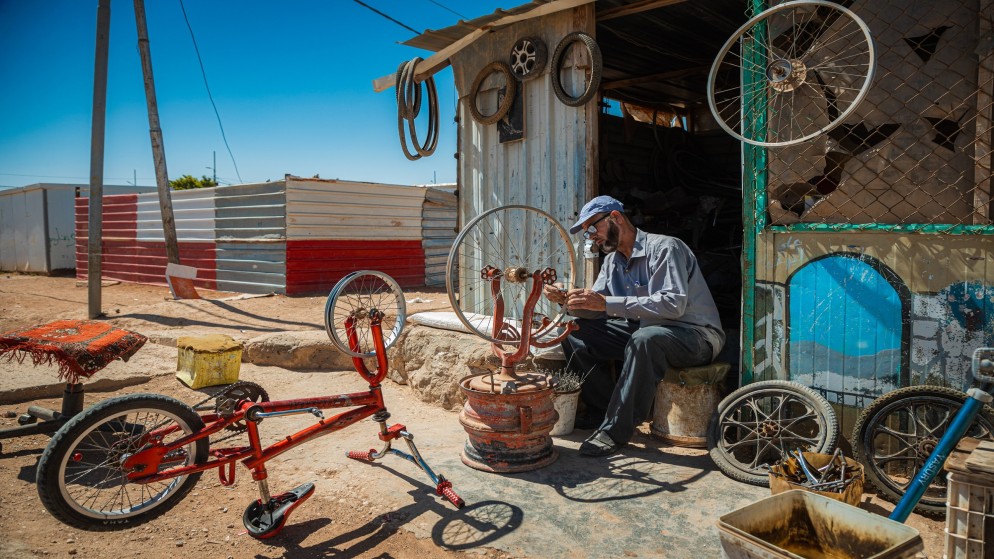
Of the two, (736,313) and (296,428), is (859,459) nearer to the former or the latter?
(736,313)

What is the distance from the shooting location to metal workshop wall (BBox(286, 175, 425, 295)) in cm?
1167

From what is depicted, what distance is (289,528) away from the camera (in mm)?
3164

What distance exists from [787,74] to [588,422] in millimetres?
2652

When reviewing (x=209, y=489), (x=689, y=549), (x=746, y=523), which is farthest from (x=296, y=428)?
(x=746, y=523)

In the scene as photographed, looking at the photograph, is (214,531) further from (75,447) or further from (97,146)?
(97,146)

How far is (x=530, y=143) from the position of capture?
18.0 ft

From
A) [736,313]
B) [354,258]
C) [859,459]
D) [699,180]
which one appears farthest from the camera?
[354,258]

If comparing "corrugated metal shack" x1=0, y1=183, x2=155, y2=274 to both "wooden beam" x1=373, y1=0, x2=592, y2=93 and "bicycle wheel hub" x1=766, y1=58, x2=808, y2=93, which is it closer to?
"wooden beam" x1=373, y1=0, x2=592, y2=93

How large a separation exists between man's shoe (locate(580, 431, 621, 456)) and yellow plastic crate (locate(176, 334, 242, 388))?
11.6ft

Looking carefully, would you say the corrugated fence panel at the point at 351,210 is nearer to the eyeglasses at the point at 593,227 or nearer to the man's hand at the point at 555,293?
the eyeglasses at the point at 593,227

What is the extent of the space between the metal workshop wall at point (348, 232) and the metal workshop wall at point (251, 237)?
0.24m

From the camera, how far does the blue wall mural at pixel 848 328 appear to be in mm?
3438

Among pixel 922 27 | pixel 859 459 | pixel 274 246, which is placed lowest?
pixel 859 459

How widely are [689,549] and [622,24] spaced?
4.51 metres
